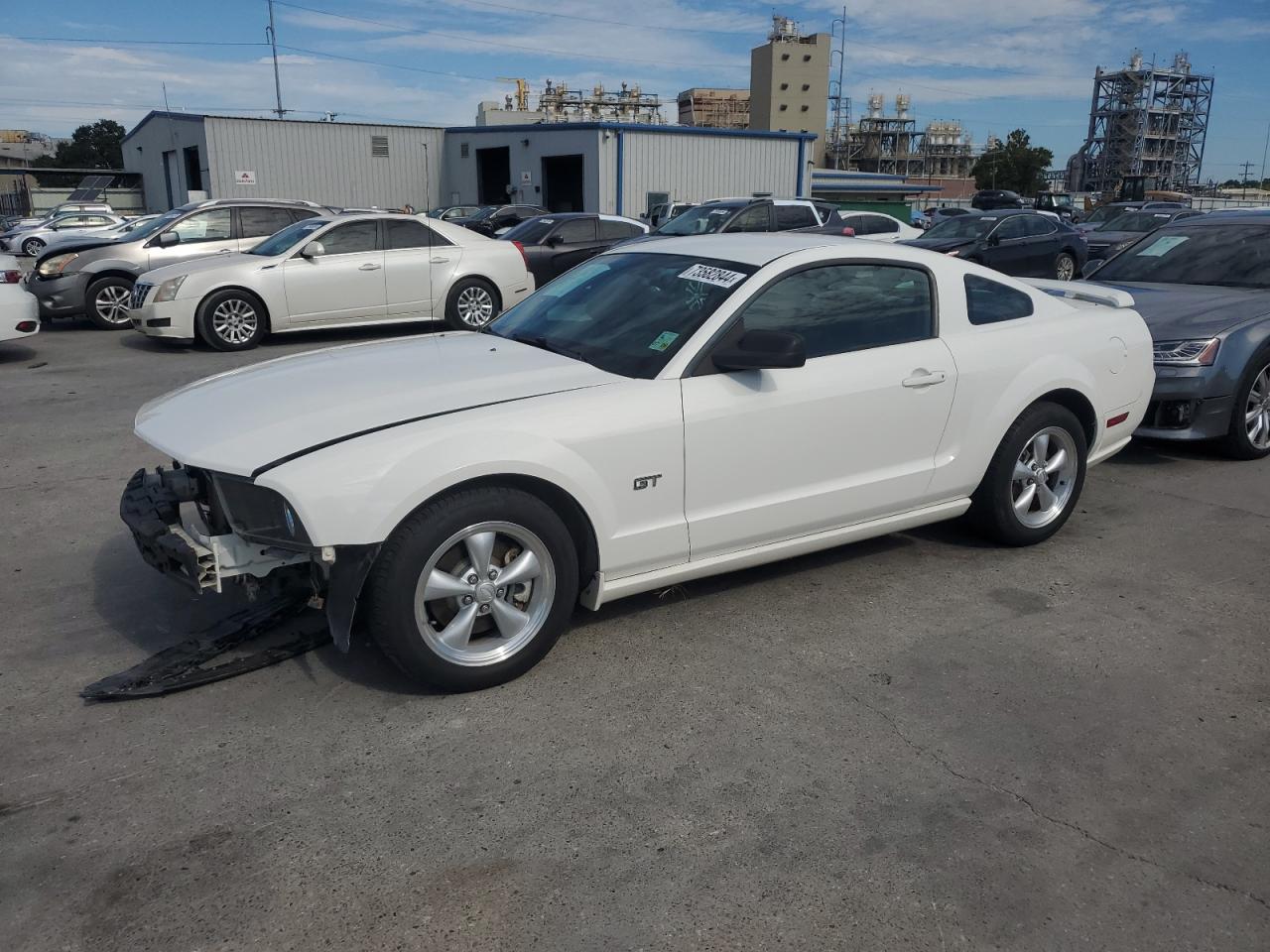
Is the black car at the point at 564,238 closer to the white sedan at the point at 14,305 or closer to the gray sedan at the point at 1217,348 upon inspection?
the white sedan at the point at 14,305

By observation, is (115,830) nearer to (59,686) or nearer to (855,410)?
(59,686)

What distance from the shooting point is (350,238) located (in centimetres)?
1171

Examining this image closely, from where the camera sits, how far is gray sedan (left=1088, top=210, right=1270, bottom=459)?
6613 millimetres

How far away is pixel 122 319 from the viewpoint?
13422mm

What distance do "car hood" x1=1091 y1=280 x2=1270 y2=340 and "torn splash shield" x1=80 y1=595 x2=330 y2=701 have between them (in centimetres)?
579

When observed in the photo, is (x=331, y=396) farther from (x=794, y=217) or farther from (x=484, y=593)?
(x=794, y=217)

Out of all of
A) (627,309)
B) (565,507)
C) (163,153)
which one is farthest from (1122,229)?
(163,153)

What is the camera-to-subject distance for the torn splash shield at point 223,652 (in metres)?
3.63

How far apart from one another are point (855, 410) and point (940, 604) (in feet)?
3.21

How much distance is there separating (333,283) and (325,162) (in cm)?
2675

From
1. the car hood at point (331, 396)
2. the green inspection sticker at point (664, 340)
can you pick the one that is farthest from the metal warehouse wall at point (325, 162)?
the green inspection sticker at point (664, 340)

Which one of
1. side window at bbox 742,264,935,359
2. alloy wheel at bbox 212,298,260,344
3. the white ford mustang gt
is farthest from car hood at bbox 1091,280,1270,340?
alloy wheel at bbox 212,298,260,344

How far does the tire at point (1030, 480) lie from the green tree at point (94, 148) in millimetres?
112071

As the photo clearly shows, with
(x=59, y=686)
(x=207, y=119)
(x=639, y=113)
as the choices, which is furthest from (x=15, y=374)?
(x=639, y=113)
